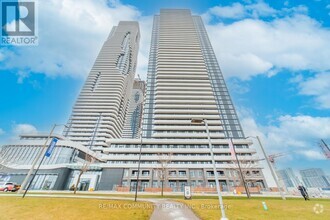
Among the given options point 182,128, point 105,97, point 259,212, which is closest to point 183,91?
point 182,128

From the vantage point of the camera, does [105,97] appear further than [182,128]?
Yes

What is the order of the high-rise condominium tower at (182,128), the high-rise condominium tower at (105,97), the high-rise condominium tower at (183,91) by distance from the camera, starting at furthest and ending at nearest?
the high-rise condominium tower at (105,97) < the high-rise condominium tower at (183,91) < the high-rise condominium tower at (182,128)

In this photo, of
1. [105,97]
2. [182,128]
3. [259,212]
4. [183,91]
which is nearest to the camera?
[259,212]

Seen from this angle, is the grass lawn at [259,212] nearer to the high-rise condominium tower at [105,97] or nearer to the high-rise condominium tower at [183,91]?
the high-rise condominium tower at [183,91]

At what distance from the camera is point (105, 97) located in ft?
360

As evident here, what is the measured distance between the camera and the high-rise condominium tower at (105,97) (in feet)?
313

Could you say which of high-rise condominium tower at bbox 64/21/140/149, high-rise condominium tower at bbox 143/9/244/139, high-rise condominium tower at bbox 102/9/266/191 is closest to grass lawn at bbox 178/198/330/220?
high-rise condominium tower at bbox 102/9/266/191

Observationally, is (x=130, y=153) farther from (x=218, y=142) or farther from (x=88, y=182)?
(x=218, y=142)

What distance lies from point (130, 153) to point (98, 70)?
84.4 metres

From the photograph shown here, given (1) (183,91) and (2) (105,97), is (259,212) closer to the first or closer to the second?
(1) (183,91)

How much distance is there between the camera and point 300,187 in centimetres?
2494

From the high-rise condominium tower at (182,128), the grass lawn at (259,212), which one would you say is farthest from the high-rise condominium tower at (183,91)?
the grass lawn at (259,212)

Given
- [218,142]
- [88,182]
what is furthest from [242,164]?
[88,182]

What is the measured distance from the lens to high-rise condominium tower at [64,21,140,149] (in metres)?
95.4
